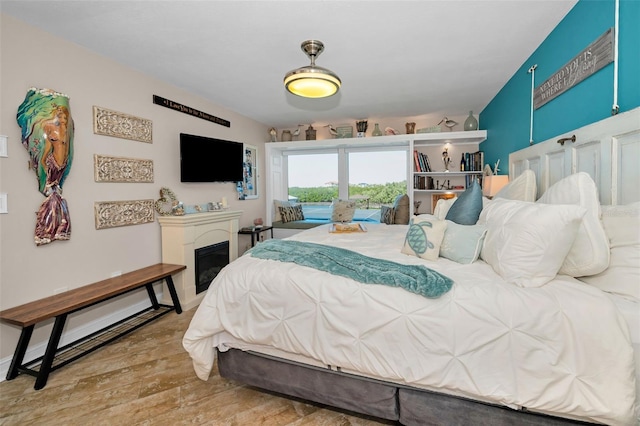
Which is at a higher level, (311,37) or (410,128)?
(311,37)

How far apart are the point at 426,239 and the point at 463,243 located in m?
0.21

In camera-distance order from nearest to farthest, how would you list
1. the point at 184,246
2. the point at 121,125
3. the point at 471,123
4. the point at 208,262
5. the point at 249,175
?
the point at 121,125 → the point at 184,246 → the point at 208,262 → the point at 471,123 → the point at 249,175

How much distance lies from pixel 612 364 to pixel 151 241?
347 cm

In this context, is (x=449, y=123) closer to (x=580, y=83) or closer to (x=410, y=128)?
(x=410, y=128)

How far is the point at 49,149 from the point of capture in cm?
211

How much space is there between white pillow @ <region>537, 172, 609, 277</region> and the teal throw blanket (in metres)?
0.57

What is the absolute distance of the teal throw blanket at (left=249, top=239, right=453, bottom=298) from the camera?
129cm

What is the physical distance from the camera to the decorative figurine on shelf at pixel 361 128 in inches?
189

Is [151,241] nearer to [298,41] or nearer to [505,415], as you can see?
[298,41]

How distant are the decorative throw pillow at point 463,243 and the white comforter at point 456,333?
12 centimetres

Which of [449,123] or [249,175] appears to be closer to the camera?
[449,123]

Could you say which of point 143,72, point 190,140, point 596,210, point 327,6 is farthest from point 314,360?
point 143,72

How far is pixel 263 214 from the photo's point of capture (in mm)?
5312

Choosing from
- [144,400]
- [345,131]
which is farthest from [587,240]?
[345,131]
